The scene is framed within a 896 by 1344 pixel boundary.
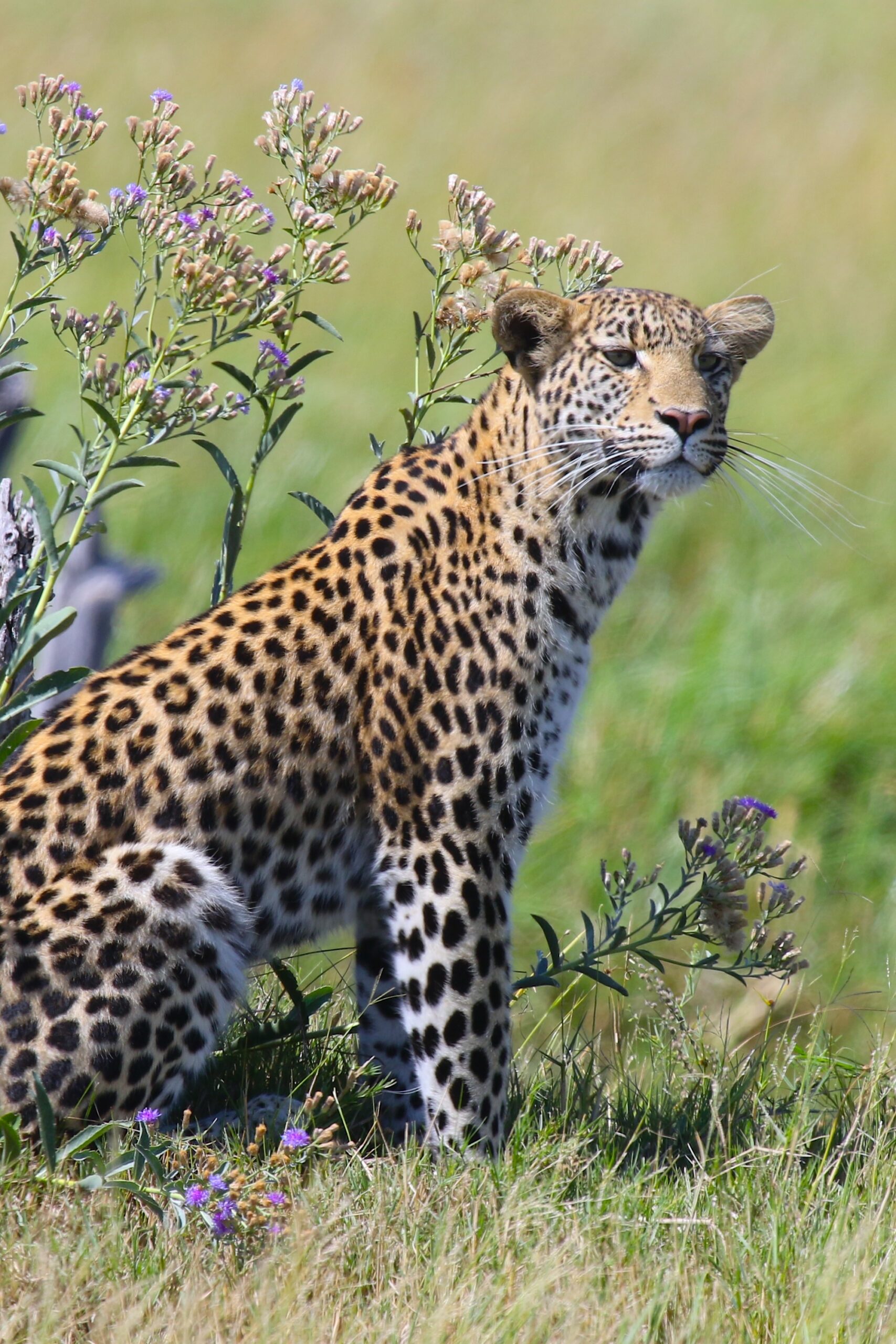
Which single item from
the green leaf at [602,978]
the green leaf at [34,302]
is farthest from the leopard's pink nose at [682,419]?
the green leaf at [34,302]

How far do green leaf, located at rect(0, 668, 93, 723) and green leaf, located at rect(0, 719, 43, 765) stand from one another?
4 cm

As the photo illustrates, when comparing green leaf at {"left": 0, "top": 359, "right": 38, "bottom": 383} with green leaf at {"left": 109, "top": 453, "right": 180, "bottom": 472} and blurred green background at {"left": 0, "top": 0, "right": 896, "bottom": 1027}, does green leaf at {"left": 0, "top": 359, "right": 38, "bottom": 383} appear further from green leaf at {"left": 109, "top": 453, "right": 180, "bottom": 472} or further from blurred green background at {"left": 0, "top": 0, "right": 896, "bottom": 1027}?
blurred green background at {"left": 0, "top": 0, "right": 896, "bottom": 1027}

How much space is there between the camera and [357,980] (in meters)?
5.62

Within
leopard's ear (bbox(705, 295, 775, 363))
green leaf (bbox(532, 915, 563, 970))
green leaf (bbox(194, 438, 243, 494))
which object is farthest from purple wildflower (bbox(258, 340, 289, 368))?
green leaf (bbox(532, 915, 563, 970))

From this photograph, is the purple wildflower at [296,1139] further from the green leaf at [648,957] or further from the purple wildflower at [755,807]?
the purple wildflower at [755,807]

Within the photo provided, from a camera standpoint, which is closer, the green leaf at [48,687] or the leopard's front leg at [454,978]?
the green leaf at [48,687]

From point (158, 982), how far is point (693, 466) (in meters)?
2.26

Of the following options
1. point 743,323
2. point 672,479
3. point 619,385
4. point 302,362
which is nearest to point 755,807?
point 672,479

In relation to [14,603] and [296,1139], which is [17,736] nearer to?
[14,603]

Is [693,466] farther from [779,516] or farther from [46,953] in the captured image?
[779,516]

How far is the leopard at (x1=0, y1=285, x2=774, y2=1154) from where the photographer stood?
467 centimetres

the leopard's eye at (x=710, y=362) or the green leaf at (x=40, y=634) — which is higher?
the leopard's eye at (x=710, y=362)

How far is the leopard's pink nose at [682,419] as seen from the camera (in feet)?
17.0

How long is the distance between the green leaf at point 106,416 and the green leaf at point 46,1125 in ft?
5.36
